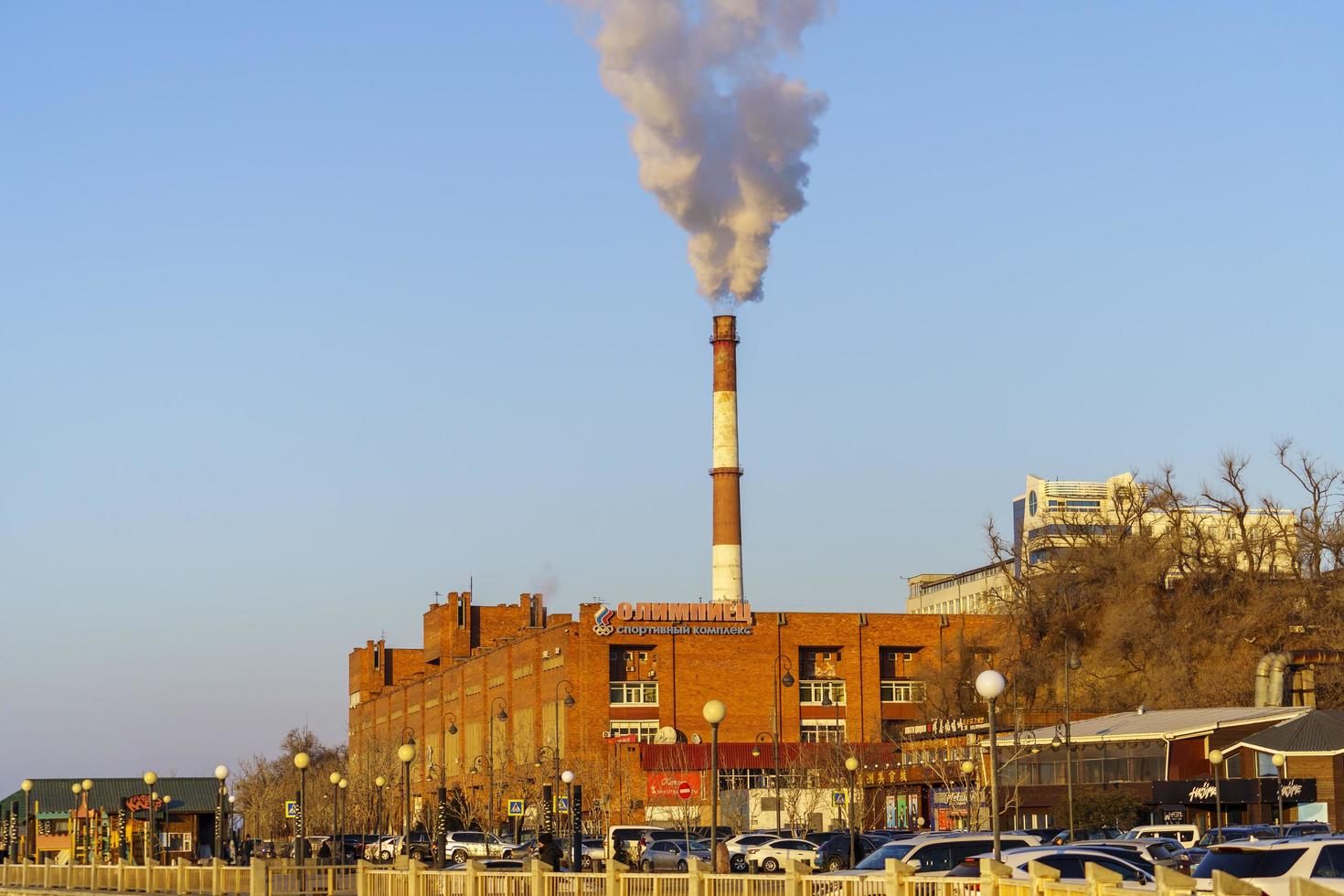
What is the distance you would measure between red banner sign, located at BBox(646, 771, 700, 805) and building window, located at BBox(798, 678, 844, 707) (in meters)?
12.9

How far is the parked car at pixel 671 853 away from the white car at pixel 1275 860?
26.3 metres

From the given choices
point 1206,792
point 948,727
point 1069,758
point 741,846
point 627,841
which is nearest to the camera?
point 741,846

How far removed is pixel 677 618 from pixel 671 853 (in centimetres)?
4834

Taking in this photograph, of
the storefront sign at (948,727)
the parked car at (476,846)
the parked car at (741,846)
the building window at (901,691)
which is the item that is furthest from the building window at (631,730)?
the parked car at (741,846)

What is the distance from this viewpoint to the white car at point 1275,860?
23.1m

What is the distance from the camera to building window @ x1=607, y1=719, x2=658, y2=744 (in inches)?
3890

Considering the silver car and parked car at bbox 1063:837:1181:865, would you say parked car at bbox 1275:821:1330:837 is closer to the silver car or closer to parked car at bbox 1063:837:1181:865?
parked car at bbox 1063:837:1181:865

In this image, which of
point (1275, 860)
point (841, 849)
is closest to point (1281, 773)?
point (841, 849)

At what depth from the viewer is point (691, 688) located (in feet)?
329

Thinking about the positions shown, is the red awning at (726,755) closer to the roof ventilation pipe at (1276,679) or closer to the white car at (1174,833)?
the roof ventilation pipe at (1276,679)

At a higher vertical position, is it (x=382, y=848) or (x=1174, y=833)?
(x=1174, y=833)

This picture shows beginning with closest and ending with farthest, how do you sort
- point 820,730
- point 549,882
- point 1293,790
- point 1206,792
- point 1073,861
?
point 1073,861 → point 549,882 → point 1293,790 → point 1206,792 → point 820,730

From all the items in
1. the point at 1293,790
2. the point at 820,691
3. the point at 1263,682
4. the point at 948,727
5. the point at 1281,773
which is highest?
the point at 1263,682

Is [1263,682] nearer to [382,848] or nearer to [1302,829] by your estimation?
[1302,829]
